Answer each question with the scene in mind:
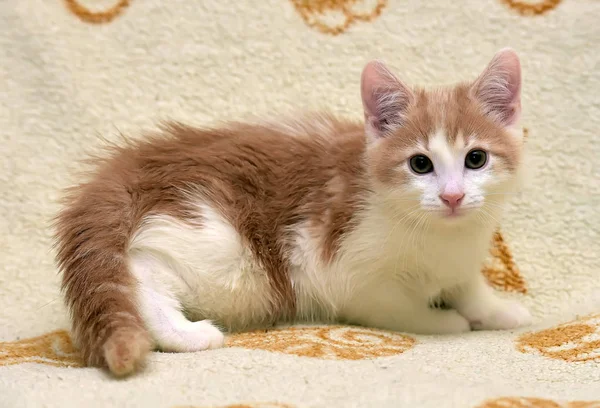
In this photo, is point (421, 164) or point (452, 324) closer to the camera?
point (421, 164)

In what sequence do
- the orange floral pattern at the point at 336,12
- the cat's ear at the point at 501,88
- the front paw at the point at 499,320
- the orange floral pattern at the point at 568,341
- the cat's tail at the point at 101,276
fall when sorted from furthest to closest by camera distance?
the orange floral pattern at the point at 336,12 < the front paw at the point at 499,320 < the cat's ear at the point at 501,88 < the orange floral pattern at the point at 568,341 < the cat's tail at the point at 101,276

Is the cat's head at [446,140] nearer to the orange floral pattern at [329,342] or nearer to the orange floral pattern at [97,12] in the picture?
the orange floral pattern at [329,342]

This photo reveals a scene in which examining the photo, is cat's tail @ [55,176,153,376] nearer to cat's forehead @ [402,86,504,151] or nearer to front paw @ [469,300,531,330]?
cat's forehead @ [402,86,504,151]

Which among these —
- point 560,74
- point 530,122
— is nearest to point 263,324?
point 530,122

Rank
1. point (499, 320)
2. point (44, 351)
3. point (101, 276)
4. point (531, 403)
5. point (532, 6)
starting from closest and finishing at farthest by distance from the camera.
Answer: point (531, 403)
point (101, 276)
point (44, 351)
point (499, 320)
point (532, 6)

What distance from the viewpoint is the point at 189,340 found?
1.27 metres

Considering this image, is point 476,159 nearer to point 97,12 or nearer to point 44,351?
point 44,351

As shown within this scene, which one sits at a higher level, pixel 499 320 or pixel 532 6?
pixel 532 6

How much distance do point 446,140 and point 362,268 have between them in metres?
0.30

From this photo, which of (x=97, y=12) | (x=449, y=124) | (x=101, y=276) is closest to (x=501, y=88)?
(x=449, y=124)

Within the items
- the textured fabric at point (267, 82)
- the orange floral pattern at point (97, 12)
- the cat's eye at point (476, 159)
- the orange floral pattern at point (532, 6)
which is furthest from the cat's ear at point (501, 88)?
the orange floral pattern at point (97, 12)

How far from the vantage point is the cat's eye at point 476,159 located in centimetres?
132

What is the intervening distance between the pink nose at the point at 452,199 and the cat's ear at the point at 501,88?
9.0 inches

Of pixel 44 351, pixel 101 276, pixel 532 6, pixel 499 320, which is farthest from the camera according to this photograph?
pixel 532 6
